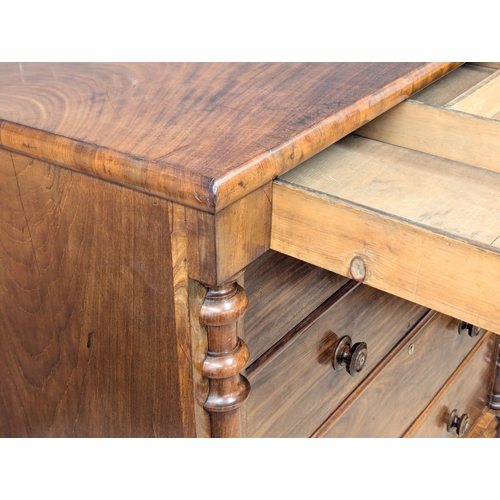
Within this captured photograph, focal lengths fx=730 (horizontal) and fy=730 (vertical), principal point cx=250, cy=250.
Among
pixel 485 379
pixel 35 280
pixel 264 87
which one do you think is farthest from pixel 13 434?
pixel 485 379

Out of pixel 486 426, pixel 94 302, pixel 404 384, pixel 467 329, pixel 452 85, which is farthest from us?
pixel 486 426

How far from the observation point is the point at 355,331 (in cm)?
83

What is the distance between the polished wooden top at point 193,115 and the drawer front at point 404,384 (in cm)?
38

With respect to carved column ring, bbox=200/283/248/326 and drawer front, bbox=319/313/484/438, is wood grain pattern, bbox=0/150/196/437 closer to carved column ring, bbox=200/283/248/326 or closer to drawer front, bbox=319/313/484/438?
carved column ring, bbox=200/283/248/326

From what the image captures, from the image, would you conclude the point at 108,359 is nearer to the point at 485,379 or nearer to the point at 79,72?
the point at 79,72

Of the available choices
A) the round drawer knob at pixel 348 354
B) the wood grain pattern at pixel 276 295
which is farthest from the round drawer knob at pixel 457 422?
the wood grain pattern at pixel 276 295

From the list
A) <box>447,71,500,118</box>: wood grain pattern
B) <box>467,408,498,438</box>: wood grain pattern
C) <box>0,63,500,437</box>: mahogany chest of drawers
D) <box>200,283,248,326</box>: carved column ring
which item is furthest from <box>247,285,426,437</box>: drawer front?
<box>467,408,498,438</box>: wood grain pattern

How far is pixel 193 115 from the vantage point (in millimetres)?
592

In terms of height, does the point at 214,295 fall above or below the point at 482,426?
above

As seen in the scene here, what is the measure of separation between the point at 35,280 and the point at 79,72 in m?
0.20

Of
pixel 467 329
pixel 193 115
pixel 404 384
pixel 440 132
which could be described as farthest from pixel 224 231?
pixel 467 329

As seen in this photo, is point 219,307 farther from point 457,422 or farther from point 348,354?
point 457,422

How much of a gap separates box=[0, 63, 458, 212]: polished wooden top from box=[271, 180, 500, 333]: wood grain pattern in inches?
1.8

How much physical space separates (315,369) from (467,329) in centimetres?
48
